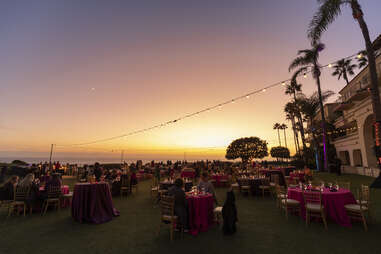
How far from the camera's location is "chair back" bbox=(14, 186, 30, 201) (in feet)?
20.9

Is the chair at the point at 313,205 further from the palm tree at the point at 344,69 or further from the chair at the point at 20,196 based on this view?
the palm tree at the point at 344,69

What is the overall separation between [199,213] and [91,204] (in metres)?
3.32

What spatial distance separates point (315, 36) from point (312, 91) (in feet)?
49.4

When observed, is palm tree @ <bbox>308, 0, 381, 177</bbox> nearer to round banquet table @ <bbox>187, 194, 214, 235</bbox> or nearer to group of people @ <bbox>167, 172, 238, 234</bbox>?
group of people @ <bbox>167, 172, 238, 234</bbox>

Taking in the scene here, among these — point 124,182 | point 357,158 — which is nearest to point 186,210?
point 124,182

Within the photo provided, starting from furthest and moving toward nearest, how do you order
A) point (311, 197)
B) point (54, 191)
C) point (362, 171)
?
point (362, 171), point (54, 191), point (311, 197)

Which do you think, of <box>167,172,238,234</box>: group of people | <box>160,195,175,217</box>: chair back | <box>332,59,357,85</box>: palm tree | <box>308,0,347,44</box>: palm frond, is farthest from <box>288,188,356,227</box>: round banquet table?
<box>332,59,357,85</box>: palm tree

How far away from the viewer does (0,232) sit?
4852 mm

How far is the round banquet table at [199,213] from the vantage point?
181 inches

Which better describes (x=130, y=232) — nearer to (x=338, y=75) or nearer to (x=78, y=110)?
(x=78, y=110)

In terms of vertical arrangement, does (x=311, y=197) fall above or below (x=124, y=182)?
above

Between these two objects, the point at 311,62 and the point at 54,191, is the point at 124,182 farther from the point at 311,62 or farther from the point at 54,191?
the point at 311,62

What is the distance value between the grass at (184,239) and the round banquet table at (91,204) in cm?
30

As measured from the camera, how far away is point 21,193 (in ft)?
21.0
